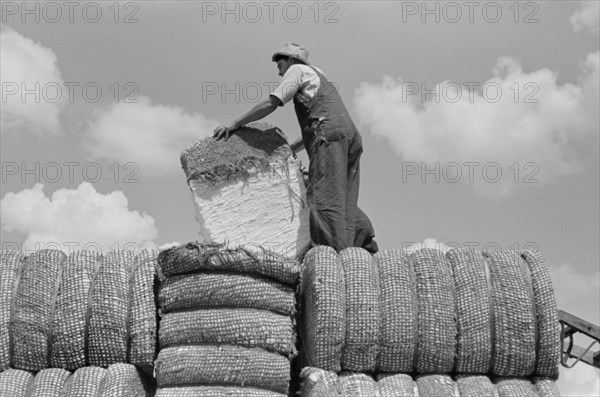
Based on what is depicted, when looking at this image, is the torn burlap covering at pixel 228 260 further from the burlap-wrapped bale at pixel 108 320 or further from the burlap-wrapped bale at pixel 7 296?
the burlap-wrapped bale at pixel 7 296

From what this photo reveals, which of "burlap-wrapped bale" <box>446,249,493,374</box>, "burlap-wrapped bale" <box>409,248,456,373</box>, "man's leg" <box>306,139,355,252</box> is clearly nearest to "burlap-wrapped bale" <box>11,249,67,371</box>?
"man's leg" <box>306,139,355,252</box>

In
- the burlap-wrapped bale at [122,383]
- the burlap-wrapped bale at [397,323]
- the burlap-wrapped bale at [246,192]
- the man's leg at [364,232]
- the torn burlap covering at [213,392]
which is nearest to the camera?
the torn burlap covering at [213,392]

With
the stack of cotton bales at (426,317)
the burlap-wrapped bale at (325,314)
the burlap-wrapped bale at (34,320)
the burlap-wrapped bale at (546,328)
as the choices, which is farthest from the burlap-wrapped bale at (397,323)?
the burlap-wrapped bale at (34,320)

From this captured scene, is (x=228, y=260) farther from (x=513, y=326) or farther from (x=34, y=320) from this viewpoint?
(x=513, y=326)

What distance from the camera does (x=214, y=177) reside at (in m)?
5.09

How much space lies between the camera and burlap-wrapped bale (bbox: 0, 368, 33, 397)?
4289 mm

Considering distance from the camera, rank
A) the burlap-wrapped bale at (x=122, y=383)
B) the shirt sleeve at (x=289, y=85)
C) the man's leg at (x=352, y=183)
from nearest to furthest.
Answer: the burlap-wrapped bale at (x=122, y=383), the shirt sleeve at (x=289, y=85), the man's leg at (x=352, y=183)

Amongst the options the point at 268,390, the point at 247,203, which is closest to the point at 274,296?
the point at 268,390

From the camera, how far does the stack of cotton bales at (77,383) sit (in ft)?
14.1

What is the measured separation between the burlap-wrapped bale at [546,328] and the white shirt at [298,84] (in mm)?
1961

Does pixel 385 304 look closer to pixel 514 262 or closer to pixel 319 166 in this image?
pixel 514 262

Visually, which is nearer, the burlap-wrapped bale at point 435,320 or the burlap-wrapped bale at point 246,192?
the burlap-wrapped bale at point 435,320

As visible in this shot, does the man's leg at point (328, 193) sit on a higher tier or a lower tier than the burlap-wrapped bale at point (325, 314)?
higher

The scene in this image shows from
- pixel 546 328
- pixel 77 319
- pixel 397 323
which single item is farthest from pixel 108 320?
pixel 546 328
